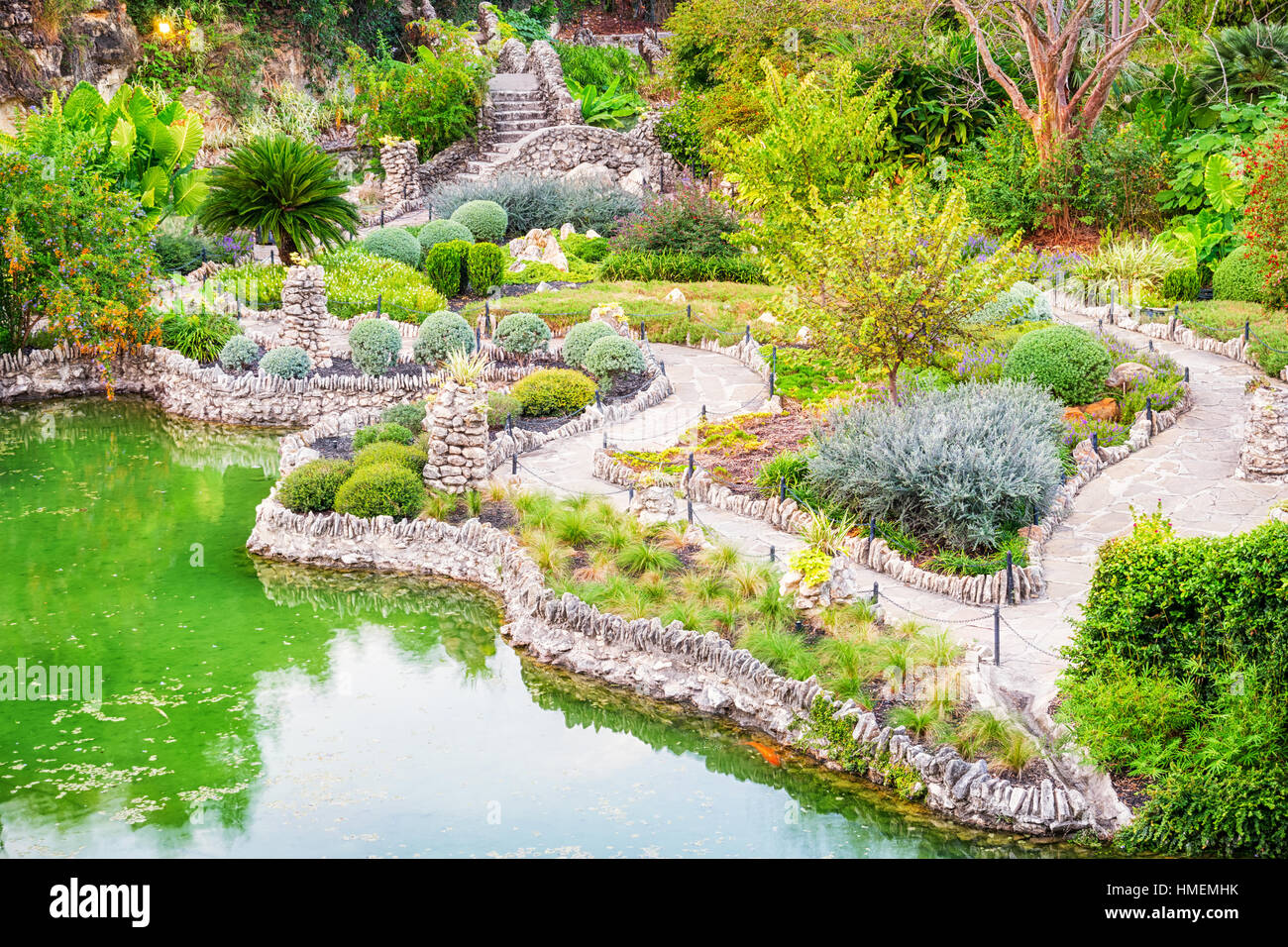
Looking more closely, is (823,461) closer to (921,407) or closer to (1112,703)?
(921,407)

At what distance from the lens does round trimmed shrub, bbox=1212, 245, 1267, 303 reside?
21.3m

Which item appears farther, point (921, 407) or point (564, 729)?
point (921, 407)

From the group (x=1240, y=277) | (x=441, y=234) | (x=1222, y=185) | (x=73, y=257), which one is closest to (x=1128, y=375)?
(x=1240, y=277)

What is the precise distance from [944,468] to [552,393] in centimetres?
639

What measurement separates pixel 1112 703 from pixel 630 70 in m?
36.1

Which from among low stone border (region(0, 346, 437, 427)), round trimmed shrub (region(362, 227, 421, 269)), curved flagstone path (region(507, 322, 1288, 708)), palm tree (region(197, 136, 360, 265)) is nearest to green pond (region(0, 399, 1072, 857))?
curved flagstone path (region(507, 322, 1288, 708))

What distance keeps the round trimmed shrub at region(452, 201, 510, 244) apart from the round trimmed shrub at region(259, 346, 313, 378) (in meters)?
9.28

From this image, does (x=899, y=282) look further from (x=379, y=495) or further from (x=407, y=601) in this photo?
(x=407, y=601)

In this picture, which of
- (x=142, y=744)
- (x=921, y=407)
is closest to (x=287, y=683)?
(x=142, y=744)

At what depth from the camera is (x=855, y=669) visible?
35.9 feet

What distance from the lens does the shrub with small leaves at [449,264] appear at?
2377cm

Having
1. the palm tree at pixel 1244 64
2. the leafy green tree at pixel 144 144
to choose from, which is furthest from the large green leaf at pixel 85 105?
the palm tree at pixel 1244 64

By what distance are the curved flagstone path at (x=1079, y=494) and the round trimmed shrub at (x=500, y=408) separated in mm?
784

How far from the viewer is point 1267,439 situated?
48.3ft
